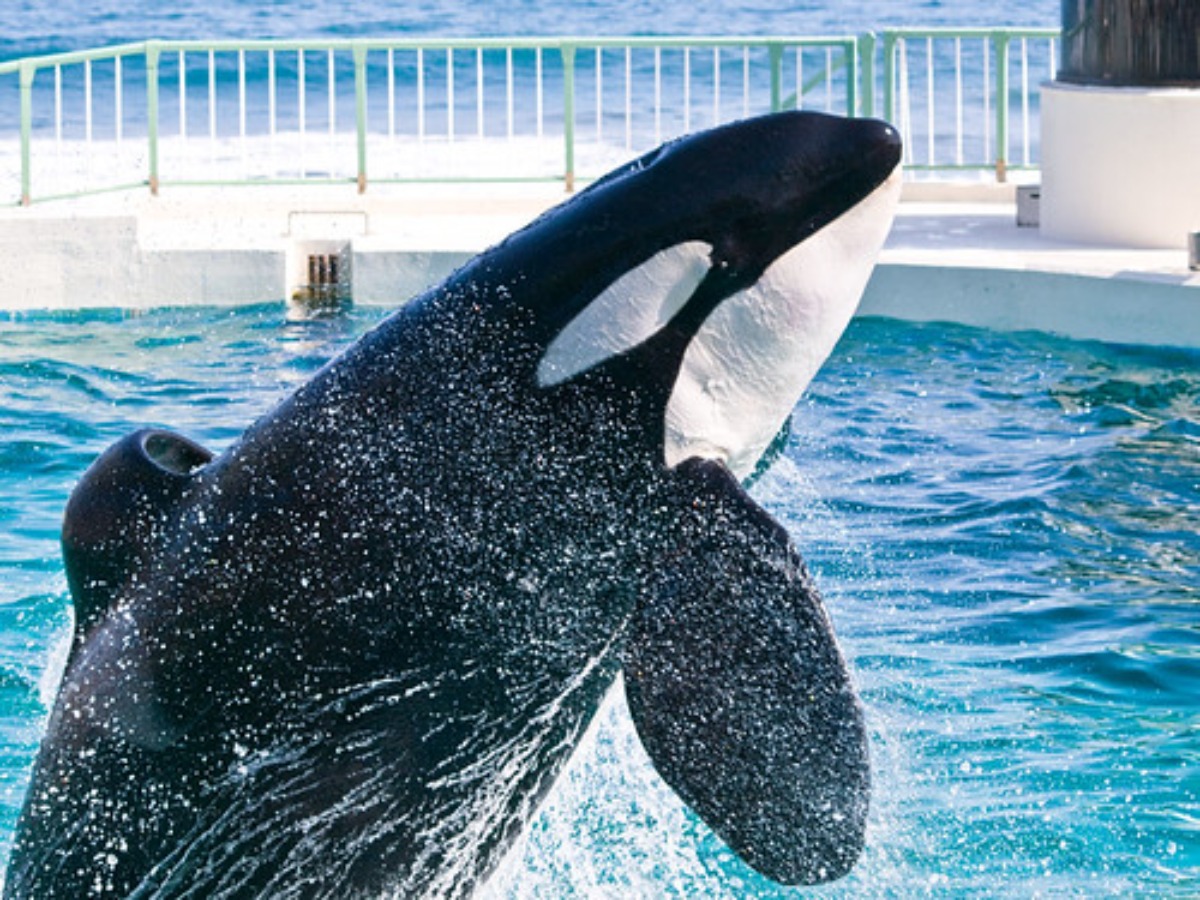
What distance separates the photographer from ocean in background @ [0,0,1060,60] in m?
57.7

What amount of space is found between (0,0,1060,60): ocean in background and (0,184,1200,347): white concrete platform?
39134 millimetres

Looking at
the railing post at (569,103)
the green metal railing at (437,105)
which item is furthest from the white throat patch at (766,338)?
the railing post at (569,103)

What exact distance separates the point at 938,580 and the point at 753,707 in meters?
5.21

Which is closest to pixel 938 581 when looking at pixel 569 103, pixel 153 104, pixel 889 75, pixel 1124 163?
pixel 1124 163

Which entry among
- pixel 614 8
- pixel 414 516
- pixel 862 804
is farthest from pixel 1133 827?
pixel 614 8

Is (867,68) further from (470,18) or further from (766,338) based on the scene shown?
(470,18)

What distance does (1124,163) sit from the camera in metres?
14.6

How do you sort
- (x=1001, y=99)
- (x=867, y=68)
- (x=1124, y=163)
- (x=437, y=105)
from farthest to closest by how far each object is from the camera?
(x=437, y=105) < (x=1001, y=99) < (x=867, y=68) < (x=1124, y=163)

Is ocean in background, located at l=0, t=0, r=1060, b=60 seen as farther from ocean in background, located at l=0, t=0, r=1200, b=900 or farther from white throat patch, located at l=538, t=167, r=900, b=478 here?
white throat patch, located at l=538, t=167, r=900, b=478

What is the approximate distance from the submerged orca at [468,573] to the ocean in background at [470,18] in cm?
5116

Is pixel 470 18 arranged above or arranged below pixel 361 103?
below

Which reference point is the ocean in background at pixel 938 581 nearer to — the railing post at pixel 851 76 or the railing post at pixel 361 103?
the railing post at pixel 361 103

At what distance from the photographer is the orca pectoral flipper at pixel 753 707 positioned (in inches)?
175

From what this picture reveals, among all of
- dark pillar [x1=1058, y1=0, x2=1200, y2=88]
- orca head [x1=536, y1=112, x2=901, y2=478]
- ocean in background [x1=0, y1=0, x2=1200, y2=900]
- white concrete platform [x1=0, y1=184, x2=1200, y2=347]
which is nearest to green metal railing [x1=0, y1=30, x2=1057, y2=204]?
white concrete platform [x1=0, y1=184, x2=1200, y2=347]
